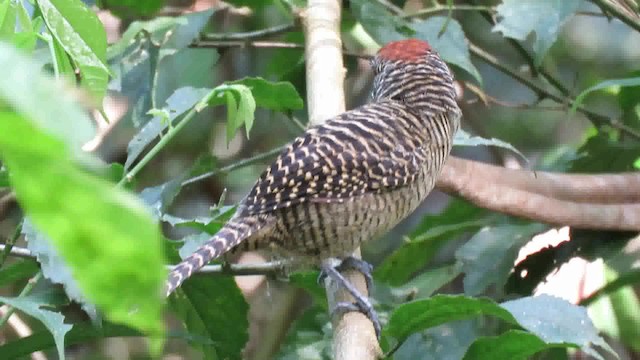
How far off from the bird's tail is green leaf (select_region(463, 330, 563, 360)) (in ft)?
1.69

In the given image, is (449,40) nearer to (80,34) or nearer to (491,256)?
(491,256)

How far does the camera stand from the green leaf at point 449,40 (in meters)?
2.55

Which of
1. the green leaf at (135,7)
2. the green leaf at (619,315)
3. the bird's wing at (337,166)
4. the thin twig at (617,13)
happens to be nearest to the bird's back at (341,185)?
the bird's wing at (337,166)

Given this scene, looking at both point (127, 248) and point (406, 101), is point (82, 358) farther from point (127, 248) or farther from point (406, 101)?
point (127, 248)

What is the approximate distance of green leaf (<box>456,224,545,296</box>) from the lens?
2422 millimetres

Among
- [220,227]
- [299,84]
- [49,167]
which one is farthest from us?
[299,84]

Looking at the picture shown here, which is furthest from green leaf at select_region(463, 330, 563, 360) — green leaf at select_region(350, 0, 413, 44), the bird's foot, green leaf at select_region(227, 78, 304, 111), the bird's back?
green leaf at select_region(350, 0, 413, 44)

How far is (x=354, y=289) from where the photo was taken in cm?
197

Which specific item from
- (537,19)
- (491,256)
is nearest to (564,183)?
(491,256)

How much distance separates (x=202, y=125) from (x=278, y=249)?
6.15 ft

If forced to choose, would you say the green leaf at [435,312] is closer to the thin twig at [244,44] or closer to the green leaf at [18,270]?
the green leaf at [18,270]

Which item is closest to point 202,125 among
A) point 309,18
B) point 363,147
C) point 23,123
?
point 309,18

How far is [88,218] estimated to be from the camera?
0.36 m

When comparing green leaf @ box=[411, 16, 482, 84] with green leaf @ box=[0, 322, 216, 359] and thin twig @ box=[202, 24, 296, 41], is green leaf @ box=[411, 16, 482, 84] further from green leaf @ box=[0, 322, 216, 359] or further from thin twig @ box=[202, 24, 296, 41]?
green leaf @ box=[0, 322, 216, 359]
